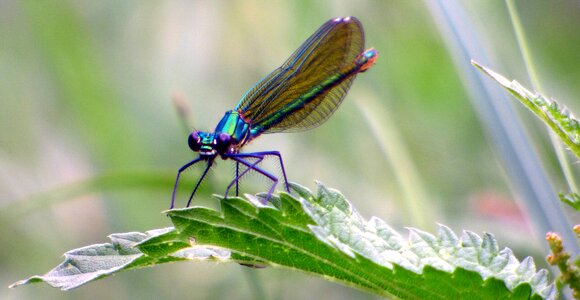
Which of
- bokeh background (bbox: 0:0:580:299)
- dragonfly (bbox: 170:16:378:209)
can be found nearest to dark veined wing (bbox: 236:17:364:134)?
dragonfly (bbox: 170:16:378:209)

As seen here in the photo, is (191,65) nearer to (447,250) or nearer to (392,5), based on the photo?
(392,5)

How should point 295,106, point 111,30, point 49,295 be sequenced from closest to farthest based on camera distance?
point 295,106 < point 49,295 < point 111,30

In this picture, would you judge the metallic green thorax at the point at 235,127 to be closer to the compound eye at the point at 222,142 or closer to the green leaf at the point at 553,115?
the compound eye at the point at 222,142

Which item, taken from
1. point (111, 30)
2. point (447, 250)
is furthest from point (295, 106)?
point (111, 30)

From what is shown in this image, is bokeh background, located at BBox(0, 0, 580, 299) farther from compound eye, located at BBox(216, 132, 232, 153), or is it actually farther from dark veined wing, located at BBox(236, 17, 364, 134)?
compound eye, located at BBox(216, 132, 232, 153)

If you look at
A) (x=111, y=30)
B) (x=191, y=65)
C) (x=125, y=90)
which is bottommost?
(x=125, y=90)

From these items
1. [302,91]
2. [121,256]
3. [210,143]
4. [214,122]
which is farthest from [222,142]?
[214,122]

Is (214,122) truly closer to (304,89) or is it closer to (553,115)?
(304,89)
